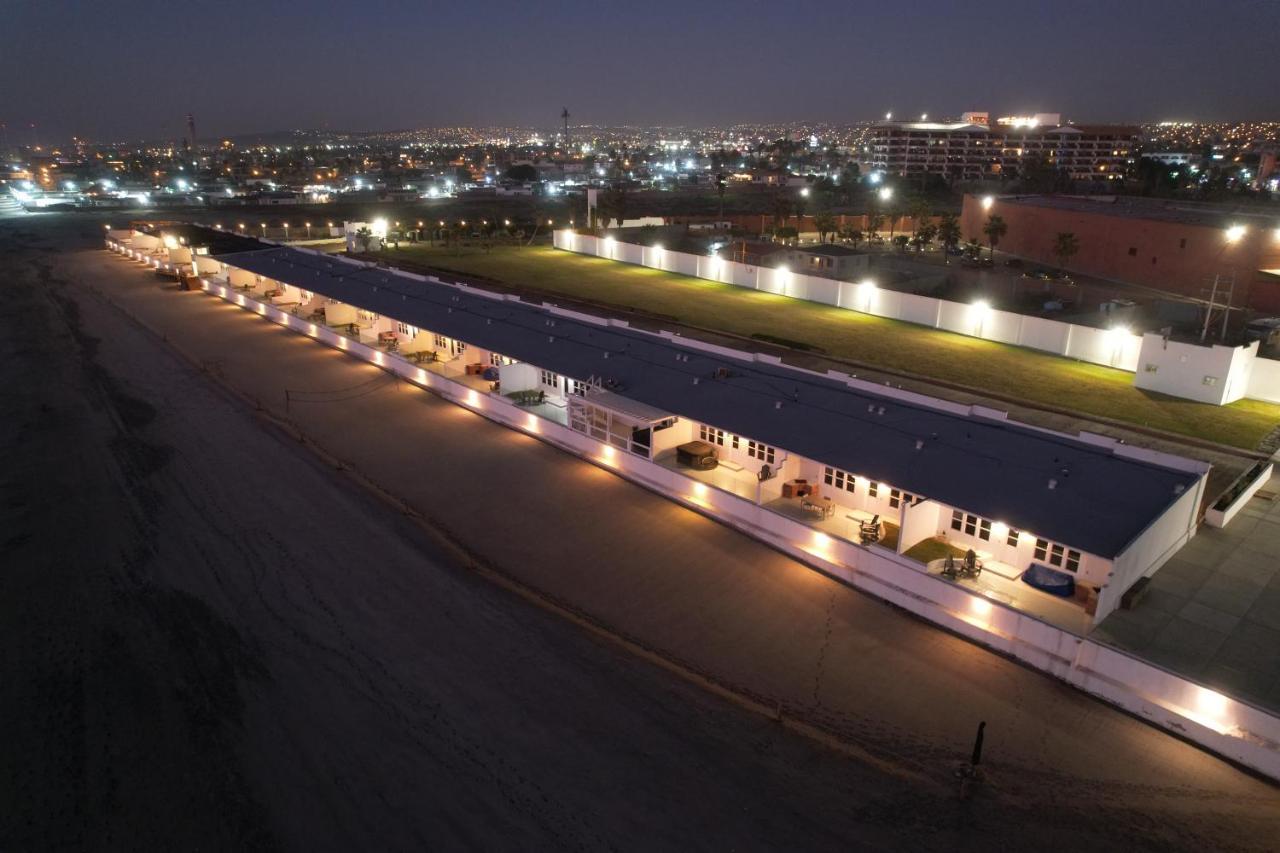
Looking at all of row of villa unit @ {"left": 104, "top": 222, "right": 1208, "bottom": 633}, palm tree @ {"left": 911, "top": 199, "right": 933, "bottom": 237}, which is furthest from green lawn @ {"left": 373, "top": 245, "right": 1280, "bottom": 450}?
palm tree @ {"left": 911, "top": 199, "right": 933, "bottom": 237}

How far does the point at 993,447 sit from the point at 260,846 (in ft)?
54.2

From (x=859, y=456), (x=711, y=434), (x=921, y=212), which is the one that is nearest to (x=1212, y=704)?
(x=859, y=456)

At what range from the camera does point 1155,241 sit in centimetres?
4731

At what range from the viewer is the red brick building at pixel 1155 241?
41.2 m

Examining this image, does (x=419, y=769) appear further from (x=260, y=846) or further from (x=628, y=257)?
(x=628, y=257)

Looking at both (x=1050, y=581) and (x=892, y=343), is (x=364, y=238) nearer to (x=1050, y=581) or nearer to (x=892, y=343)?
(x=892, y=343)

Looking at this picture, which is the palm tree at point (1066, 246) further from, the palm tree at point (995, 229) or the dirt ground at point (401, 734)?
the dirt ground at point (401, 734)

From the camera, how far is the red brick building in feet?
135

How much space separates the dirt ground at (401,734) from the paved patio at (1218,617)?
70.8 inches

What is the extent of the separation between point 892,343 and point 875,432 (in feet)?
60.9

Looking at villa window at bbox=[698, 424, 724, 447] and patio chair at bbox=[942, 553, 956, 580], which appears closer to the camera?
patio chair at bbox=[942, 553, 956, 580]

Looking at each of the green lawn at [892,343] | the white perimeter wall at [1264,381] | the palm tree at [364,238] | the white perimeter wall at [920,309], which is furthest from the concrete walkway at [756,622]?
the palm tree at [364,238]

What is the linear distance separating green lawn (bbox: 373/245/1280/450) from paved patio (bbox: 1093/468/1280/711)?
9.26 meters

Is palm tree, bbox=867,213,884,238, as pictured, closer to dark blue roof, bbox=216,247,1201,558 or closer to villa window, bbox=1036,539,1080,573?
dark blue roof, bbox=216,247,1201,558
